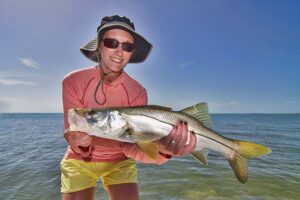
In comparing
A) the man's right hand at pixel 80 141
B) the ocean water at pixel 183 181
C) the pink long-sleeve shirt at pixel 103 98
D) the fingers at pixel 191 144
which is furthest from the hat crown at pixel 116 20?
the ocean water at pixel 183 181

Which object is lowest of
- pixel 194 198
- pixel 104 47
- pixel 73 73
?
pixel 194 198

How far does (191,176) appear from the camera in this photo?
1063 centimetres

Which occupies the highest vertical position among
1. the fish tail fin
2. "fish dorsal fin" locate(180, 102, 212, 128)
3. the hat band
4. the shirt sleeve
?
the hat band

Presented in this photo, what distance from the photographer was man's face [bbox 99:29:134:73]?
16.2 ft

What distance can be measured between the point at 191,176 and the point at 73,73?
7238mm

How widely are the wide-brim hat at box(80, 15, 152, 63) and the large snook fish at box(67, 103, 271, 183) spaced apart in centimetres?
175

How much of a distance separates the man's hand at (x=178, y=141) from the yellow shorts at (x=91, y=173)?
3.75 feet

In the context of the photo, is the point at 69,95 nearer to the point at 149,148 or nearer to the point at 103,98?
the point at 103,98

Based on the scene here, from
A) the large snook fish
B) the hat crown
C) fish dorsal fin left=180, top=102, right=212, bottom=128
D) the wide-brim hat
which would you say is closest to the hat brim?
the wide-brim hat

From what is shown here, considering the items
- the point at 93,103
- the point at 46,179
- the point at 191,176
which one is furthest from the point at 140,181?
the point at 93,103

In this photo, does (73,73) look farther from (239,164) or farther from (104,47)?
(239,164)

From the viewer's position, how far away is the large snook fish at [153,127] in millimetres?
3865

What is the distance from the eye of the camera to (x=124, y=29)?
5.03m

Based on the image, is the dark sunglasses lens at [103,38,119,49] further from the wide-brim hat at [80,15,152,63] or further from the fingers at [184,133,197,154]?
the fingers at [184,133,197,154]
